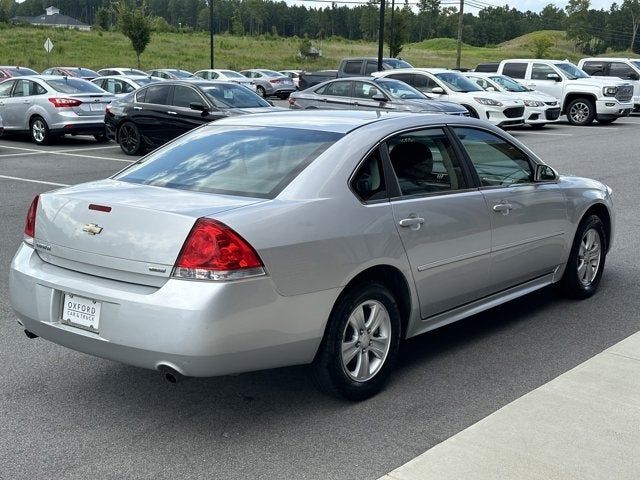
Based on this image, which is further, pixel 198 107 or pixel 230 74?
pixel 230 74

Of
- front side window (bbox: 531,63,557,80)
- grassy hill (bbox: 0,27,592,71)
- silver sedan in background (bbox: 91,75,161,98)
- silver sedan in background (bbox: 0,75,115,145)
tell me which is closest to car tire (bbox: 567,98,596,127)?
front side window (bbox: 531,63,557,80)

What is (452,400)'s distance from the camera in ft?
15.4

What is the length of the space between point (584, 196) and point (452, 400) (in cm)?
258

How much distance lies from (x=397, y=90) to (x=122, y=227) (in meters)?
16.3

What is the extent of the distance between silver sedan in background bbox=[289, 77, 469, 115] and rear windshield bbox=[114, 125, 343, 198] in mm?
13653

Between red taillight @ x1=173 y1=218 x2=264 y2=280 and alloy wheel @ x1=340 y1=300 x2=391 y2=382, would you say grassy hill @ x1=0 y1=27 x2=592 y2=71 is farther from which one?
red taillight @ x1=173 y1=218 x2=264 y2=280

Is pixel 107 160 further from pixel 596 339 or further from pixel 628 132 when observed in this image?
pixel 628 132

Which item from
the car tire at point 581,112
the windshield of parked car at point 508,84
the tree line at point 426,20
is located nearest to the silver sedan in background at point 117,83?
the windshield of parked car at point 508,84

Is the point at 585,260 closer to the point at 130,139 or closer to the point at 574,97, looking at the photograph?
the point at 130,139

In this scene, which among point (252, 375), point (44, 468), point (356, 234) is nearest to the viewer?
point (44, 468)

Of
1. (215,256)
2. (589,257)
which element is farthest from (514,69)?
(215,256)

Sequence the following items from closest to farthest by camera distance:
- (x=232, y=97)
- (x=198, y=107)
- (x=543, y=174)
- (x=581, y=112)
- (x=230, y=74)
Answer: (x=543, y=174), (x=198, y=107), (x=232, y=97), (x=581, y=112), (x=230, y=74)

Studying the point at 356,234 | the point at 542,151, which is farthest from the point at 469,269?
the point at 542,151

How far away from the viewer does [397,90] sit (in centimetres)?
1991
